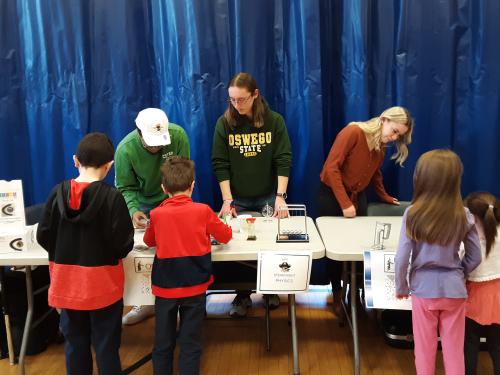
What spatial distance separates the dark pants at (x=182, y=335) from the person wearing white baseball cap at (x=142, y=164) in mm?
564

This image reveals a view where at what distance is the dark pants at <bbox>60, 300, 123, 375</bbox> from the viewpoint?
1801 mm

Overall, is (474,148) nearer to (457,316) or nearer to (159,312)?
(457,316)

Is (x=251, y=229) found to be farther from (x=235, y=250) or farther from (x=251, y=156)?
(x=251, y=156)

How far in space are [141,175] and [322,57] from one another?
1371 mm

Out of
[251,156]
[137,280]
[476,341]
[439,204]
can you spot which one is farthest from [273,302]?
[439,204]

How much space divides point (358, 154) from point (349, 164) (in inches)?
3.3

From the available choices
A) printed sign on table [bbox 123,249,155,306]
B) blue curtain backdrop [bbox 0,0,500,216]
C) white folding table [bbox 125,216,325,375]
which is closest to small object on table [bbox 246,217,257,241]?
white folding table [bbox 125,216,325,375]

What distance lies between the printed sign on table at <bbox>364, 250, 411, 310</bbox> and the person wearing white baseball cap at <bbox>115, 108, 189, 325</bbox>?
1.15 metres

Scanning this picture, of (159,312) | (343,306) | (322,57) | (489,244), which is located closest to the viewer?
(489,244)

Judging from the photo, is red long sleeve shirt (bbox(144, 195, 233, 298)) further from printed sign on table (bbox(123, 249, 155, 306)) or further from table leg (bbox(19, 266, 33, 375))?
table leg (bbox(19, 266, 33, 375))

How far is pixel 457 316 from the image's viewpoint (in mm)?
1691

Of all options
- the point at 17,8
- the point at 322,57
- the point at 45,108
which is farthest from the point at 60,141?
the point at 322,57

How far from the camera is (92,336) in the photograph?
185cm

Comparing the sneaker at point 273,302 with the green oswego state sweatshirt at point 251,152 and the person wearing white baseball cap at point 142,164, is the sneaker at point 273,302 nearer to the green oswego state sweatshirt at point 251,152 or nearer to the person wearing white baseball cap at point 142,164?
the green oswego state sweatshirt at point 251,152
